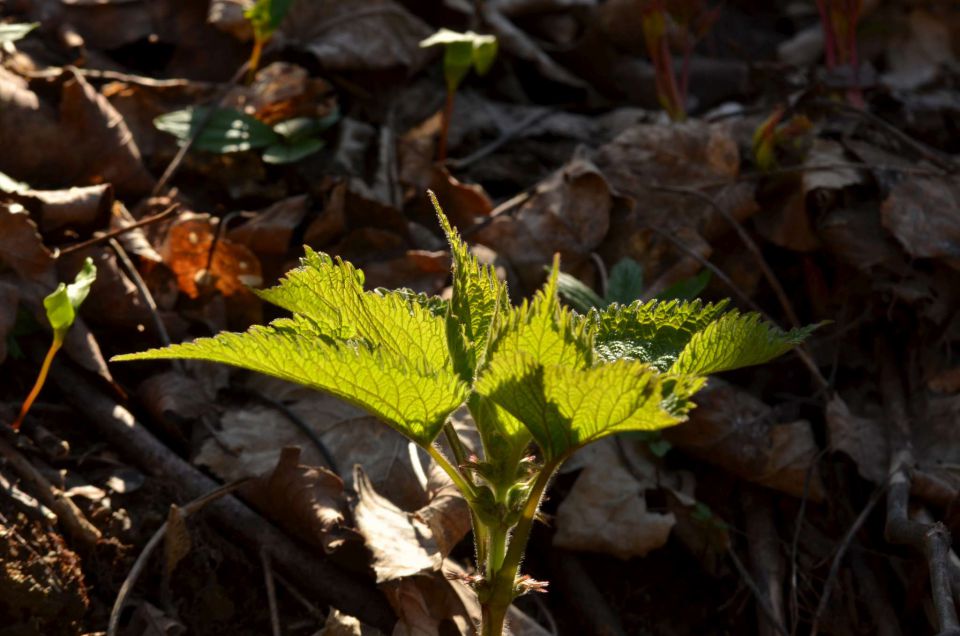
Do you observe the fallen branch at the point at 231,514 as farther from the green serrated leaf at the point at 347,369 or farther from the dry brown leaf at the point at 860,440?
the dry brown leaf at the point at 860,440

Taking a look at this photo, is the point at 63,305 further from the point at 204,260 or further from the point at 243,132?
the point at 243,132

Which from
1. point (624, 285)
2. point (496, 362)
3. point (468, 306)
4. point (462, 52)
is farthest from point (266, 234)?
point (496, 362)

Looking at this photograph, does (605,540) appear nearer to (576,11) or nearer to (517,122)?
(517,122)

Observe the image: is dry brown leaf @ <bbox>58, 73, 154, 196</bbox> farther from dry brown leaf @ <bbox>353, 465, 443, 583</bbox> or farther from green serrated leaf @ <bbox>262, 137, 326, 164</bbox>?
dry brown leaf @ <bbox>353, 465, 443, 583</bbox>

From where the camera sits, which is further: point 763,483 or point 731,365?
point 763,483

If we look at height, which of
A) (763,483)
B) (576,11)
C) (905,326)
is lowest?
(763,483)

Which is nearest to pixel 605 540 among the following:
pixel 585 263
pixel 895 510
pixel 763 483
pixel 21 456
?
pixel 763 483

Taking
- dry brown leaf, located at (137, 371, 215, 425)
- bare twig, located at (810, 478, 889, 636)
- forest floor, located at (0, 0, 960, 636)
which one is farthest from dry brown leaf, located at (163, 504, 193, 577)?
bare twig, located at (810, 478, 889, 636)
